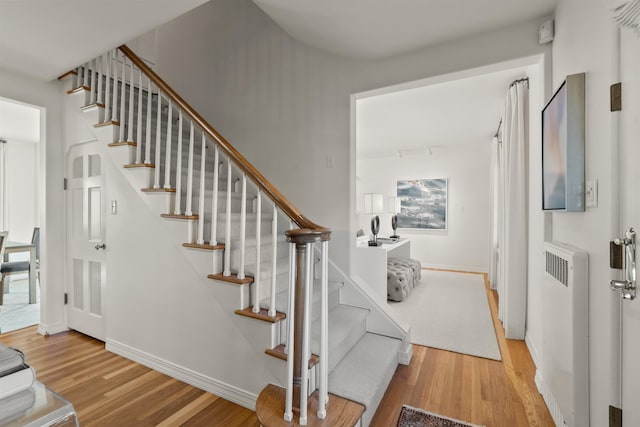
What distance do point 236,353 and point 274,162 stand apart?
1783 millimetres

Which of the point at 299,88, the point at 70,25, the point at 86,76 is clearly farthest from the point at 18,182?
the point at 299,88

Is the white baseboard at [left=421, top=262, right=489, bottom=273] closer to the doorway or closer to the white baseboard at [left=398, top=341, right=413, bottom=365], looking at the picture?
the white baseboard at [left=398, top=341, right=413, bottom=365]

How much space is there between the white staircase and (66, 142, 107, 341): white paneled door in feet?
1.50

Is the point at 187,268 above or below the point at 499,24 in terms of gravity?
below

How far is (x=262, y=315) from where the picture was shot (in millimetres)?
1734

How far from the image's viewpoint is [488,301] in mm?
3990

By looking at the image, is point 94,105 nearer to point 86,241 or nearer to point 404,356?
point 86,241

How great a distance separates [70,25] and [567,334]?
3.52m

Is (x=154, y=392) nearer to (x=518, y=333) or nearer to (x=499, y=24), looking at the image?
(x=518, y=333)

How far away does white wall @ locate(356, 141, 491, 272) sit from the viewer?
5785 millimetres

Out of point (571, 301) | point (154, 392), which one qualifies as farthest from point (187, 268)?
point (571, 301)

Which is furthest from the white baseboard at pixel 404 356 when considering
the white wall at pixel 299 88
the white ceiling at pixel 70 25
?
the white ceiling at pixel 70 25

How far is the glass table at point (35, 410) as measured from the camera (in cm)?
82

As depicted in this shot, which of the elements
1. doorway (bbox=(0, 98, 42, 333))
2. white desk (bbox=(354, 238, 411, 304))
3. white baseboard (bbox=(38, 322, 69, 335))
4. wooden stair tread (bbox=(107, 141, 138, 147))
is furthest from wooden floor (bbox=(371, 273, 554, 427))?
doorway (bbox=(0, 98, 42, 333))
